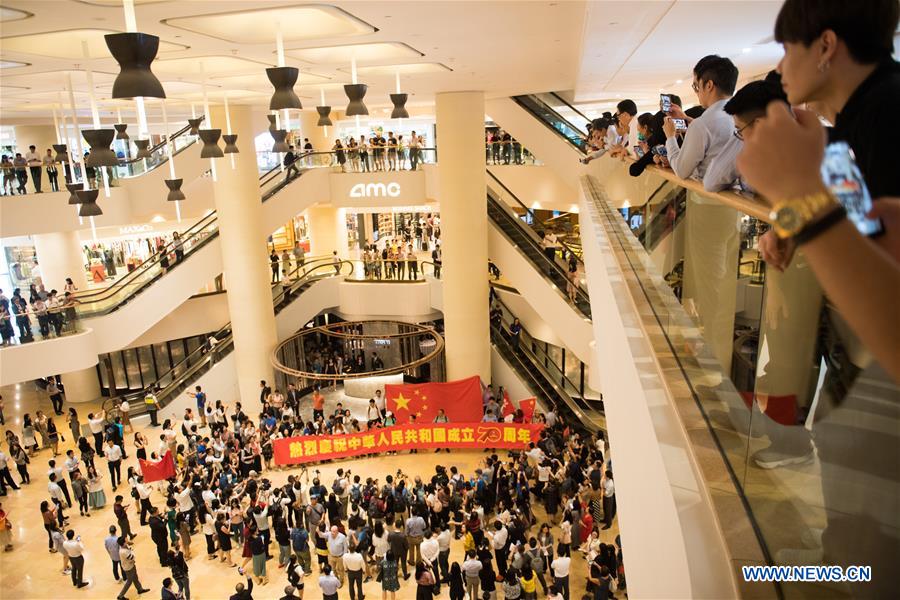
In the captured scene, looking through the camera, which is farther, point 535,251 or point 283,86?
point 535,251

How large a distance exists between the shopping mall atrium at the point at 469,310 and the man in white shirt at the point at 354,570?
3.5 inches

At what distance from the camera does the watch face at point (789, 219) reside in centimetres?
98

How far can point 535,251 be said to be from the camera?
16734 mm

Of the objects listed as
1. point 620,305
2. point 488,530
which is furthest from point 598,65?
point 488,530

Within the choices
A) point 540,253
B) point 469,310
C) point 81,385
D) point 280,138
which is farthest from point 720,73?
point 81,385

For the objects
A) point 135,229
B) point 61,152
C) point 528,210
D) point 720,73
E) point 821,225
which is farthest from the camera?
point 135,229

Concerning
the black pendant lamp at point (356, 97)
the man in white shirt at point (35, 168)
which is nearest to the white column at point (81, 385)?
the man in white shirt at point (35, 168)

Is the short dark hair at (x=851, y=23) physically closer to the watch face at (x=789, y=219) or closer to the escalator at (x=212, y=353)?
the watch face at (x=789, y=219)

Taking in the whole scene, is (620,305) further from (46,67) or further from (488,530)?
(46,67)

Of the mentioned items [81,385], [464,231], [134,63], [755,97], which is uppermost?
[134,63]

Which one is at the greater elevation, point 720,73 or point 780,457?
point 720,73

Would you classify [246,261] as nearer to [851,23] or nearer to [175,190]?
[175,190]

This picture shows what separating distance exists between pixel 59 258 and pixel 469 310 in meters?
12.5

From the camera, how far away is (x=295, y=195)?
19094 millimetres
